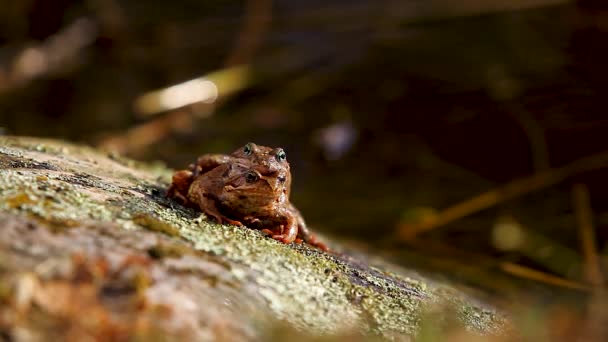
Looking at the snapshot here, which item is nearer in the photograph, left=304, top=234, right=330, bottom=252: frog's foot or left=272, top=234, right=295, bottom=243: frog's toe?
left=272, top=234, right=295, bottom=243: frog's toe

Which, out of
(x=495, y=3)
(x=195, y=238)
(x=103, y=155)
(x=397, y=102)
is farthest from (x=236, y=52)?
(x=195, y=238)

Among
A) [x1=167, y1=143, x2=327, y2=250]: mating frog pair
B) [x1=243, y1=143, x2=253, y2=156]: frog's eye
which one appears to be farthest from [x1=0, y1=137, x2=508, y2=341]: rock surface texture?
[x1=243, y1=143, x2=253, y2=156]: frog's eye

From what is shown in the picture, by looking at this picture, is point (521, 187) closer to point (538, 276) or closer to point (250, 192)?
point (538, 276)

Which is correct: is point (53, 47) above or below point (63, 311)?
above

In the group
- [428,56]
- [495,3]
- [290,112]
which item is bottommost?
[290,112]

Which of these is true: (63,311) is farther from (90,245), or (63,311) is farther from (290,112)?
(290,112)

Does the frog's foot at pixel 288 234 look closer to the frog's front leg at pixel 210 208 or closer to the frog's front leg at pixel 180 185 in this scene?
the frog's front leg at pixel 210 208

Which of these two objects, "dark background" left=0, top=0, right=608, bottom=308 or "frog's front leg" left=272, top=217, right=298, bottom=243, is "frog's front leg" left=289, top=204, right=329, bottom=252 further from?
"dark background" left=0, top=0, right=608, bottom=308
